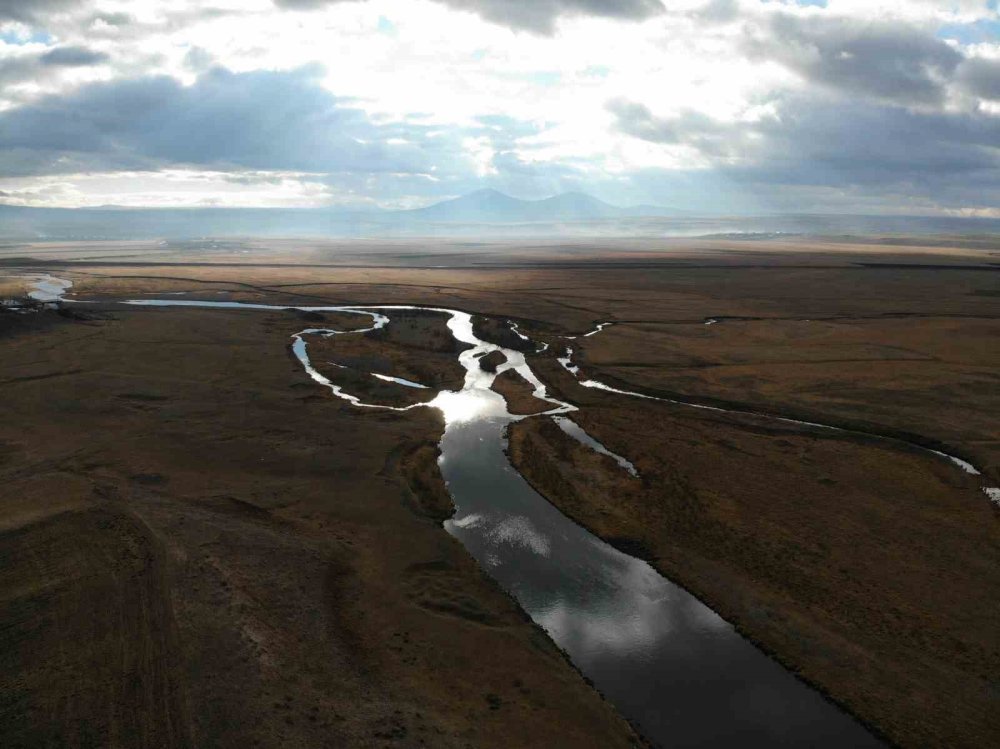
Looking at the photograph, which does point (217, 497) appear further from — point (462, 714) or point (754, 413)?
point (754, 413)

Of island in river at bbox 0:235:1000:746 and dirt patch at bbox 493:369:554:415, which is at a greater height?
dirt patch at bbox 493:369:554:415

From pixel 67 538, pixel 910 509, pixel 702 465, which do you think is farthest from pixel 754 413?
pixel 67 538

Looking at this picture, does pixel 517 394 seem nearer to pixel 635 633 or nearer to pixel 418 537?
pixel 418 537

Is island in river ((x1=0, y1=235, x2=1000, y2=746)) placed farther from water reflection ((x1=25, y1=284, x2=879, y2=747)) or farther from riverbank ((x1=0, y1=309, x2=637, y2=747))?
water reflection ((x1=25, y1=284, x2=879, y2=747))

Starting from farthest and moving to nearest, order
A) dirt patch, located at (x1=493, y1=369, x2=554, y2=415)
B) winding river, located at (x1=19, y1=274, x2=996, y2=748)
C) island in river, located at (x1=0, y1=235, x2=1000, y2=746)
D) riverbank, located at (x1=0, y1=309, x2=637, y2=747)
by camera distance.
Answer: dirt patch, located at (x1=493, y1=369, x2=554, y2=415) → winding river, located at (x1=19, y1=274, x2=996, y2=748) → island in river, located at (x1=0, y1=235, x2=1000, y2=746) → riverbank, located at (x1=0, y1=309, x2=637, y2=747)

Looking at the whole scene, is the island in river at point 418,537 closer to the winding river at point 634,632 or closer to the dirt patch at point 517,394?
the dirt patch at point 517,394

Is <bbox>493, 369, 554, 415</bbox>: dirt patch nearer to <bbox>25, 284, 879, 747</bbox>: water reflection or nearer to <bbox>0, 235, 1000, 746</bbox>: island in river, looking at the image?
<bbox>0, 235, 1000, 746</bbox>: island in river

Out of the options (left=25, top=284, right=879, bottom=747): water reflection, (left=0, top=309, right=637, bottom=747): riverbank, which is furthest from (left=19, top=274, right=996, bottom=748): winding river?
(left=0, top=309, right=637, bottom=747): riverbank

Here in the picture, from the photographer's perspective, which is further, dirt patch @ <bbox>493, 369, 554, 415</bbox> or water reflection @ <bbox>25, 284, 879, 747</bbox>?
dirt patch @ <bbox>493, 369, 554, 415</bbox>

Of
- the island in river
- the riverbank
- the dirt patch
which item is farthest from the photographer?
the dirt patch
